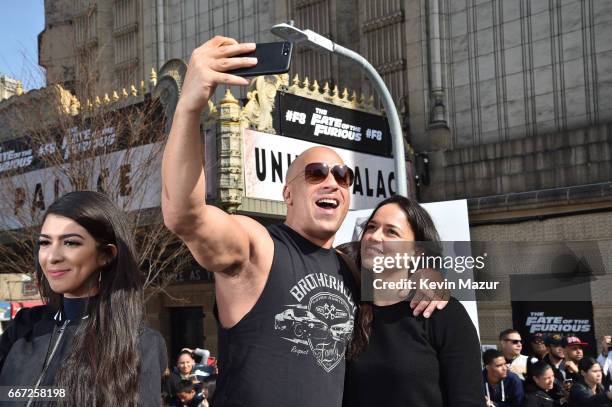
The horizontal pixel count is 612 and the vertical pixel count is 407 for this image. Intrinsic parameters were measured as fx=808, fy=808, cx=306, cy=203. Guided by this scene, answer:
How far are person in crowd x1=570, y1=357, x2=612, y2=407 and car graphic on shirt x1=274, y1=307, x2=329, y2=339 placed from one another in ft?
20.5

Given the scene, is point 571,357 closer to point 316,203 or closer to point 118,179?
point 316,203

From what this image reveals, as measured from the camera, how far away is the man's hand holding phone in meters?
2.87

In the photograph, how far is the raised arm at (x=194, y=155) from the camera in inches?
112

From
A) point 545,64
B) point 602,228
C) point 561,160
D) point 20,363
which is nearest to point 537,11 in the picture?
point 545,64

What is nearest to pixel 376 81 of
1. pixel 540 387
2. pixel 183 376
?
pixel 183 376

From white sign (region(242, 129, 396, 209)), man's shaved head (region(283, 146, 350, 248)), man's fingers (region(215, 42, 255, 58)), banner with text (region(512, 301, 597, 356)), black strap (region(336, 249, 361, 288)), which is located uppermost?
white sign (region(242, 129, 396, 209))

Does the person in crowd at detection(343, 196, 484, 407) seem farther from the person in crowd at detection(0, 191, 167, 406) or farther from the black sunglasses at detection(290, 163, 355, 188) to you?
the person in crowd at detection(0, 191, 167, 406)

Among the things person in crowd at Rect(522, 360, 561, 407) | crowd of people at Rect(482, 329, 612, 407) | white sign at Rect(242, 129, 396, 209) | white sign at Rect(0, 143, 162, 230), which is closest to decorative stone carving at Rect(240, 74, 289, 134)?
white sign at Rect(242, 129, 396, 209)

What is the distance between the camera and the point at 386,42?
Result: 19859 mm

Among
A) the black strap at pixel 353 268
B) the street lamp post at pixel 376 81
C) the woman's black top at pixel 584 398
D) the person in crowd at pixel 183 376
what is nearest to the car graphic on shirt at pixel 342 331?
the black strap at pixel 353 268

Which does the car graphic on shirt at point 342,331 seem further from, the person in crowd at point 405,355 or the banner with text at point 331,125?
the banner with text at point 331,125

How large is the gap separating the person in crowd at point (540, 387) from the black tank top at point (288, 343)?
17.9 feet

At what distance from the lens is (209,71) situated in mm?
2887

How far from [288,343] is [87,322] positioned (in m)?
0.82
